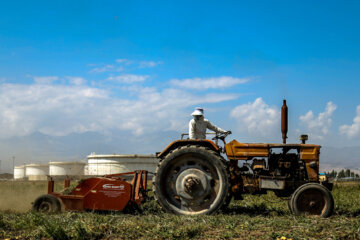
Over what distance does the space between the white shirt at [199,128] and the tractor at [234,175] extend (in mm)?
442

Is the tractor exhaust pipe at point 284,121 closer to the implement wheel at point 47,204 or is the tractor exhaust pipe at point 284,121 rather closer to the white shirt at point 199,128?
the white shirt at point 199,128

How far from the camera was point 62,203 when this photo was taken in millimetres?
8531

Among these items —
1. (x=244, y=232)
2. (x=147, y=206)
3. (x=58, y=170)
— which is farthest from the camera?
(x=58, y=170)

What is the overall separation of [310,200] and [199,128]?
285cm

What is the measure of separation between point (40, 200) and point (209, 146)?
3931 mm

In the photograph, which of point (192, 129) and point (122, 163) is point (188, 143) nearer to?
point (192, 129)

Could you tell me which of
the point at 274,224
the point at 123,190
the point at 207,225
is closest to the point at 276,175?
the point at 274,224

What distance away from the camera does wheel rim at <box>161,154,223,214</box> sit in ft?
27.5

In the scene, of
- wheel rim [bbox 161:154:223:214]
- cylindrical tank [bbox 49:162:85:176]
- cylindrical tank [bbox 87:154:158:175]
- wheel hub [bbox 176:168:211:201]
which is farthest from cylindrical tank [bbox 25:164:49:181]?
wheel hub [bbox 176:168:211:201]

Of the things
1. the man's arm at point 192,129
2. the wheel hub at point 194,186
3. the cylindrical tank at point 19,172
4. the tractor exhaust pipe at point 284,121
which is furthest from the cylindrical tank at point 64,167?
the tractor exhaust pipe at point 284,121

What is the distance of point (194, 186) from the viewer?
27.5ft

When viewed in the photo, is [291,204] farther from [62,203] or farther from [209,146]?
[62,203]

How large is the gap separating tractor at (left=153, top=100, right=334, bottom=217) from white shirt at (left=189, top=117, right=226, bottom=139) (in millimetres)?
442

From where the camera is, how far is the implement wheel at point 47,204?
8.52 meters
